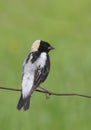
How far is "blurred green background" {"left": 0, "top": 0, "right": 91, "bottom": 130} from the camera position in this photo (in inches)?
418

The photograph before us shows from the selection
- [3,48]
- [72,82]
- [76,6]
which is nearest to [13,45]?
[3,48]

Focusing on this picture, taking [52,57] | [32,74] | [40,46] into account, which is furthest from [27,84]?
[52,57]

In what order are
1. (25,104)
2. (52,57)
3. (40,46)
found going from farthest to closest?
(52,57)
(40,46)
(25,104)

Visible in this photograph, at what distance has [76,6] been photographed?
55.4 feet

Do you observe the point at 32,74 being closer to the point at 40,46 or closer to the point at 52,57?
the point at 40,46

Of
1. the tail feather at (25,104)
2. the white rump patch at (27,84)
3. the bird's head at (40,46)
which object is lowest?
the tail feather at (25,104)

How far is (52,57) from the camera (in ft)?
41.2

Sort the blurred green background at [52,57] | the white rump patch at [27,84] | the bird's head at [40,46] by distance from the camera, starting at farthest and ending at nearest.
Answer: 1. the blurred green background at [52,57]
2. the bird's head at [40,46]
3. the white rump patch at [27,84]

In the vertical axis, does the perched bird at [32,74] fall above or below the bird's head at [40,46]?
below

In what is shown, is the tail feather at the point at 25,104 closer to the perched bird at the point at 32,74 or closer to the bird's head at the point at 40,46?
the perched bird at the point at 32,74

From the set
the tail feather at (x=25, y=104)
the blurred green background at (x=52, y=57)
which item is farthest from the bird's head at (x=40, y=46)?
the blurred green background at (x=52, y=57)

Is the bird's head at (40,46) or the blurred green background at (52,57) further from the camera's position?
the blurred green background at (52,57)

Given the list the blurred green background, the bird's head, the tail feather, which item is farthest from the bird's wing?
the blurred green background

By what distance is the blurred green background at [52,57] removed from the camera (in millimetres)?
10617
